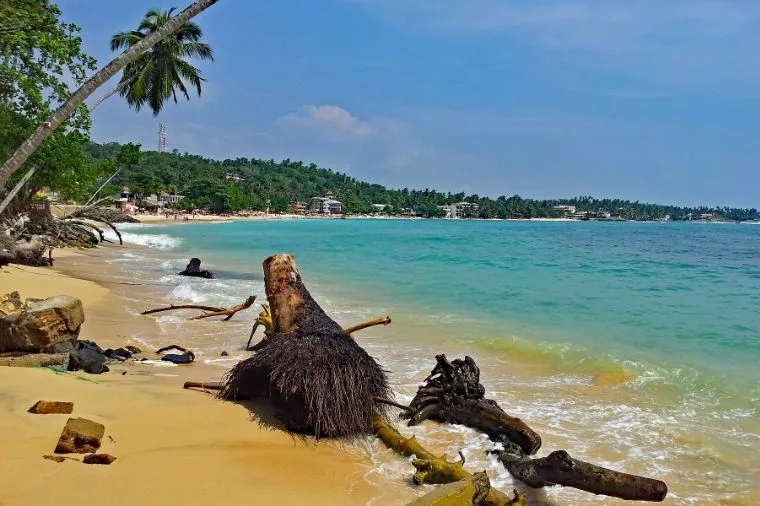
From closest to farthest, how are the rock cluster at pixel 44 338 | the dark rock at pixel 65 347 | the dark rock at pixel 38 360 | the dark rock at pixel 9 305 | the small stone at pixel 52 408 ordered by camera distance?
the small stone at pixel 52 408 < the dark rock at pixel 38 360 < the rock cluster at pixel 44 338 < the dark rock at pixel 65 347 < the dark rock at pixel 9 305

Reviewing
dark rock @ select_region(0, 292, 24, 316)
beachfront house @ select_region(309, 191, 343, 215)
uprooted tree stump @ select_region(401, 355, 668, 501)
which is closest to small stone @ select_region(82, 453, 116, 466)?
uprooted tree stump @ select_region(401, 355, 668, 501)

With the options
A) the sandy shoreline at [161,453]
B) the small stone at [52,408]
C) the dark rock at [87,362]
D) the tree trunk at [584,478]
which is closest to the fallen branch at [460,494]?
the tree trunk at [584,478]

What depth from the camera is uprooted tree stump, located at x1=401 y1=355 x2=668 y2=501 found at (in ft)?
13.7

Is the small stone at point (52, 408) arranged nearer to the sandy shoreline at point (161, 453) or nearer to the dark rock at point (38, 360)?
the sandy shoreline at point (161, 453)

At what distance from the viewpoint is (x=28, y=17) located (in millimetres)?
10297

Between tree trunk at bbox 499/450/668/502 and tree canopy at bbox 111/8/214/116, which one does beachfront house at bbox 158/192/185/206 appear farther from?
tree trunk at bbox 499/450/668/502

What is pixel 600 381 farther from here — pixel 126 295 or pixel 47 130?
pixel 126 295

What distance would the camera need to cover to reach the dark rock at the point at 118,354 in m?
7.81

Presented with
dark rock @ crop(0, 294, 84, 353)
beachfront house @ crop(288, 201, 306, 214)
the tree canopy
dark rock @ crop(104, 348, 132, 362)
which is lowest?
dark rock @ crop(104, 348, 132, 362)

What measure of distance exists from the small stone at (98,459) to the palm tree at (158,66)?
2467 cm

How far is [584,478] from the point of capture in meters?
4.34

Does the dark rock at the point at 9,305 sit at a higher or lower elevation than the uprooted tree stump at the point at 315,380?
higher

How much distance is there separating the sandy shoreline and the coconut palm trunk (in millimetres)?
2143

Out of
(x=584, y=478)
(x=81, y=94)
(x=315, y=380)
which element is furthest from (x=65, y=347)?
(x=584, y=478)
